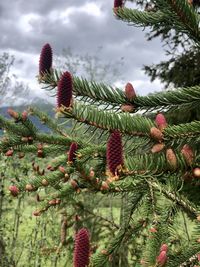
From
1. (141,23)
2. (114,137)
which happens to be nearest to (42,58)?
(141,23)

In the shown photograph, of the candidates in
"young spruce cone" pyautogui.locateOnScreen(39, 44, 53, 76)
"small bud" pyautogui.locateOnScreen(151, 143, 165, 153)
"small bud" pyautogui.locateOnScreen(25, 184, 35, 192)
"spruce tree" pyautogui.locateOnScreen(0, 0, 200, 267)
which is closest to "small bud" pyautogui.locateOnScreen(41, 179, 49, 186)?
"spruce tree" pyautogui.locateOnScreen(0, 0, 200, 267)

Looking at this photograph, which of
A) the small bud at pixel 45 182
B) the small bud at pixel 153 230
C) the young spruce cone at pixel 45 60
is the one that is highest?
the young spruce cone at pixel 45 60

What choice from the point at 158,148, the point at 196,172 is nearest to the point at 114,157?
the point at 158,148

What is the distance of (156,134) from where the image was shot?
147cm

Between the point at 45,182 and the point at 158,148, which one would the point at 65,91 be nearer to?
the point at 158,148

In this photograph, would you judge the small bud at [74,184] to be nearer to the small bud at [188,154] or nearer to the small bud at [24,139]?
the small bud at [24,139]

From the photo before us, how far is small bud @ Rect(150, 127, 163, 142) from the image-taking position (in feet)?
4.81

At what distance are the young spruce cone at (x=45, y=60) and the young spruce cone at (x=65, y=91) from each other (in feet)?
1.30

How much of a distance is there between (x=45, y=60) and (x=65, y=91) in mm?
556

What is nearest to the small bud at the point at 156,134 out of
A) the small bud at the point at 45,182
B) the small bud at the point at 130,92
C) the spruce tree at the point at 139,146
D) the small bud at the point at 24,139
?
the spruce tree at the point at 139,146

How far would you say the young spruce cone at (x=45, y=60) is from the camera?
2109 mm

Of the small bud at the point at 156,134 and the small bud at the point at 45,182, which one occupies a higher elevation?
the small bud at the point at 156,134

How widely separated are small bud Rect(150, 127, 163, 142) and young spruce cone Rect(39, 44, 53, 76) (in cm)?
81

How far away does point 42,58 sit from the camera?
85.4 inches
